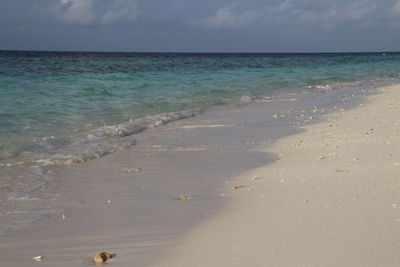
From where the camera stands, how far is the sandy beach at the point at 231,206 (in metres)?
3.12

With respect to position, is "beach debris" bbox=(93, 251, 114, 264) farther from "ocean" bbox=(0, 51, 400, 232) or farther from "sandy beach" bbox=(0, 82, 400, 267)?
"ocean" bbox=(0, 51, 400, 232)

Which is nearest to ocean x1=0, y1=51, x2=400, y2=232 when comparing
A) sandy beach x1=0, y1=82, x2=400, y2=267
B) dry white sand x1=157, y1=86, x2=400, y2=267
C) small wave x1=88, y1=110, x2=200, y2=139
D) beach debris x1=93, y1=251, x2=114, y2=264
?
small wave x1=88, y1=110, x2=200, y2=139

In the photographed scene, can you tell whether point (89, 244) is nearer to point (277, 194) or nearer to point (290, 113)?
point (277, 194)

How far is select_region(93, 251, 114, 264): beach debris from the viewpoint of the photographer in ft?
10.1

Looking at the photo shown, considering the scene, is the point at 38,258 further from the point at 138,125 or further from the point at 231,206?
the point at 138,125

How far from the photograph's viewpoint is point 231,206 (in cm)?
423

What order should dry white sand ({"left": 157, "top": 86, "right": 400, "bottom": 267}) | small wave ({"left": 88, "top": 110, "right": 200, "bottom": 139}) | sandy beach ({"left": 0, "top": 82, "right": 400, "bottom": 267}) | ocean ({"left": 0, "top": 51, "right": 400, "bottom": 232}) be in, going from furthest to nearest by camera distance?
1. small wave ({"left": 88, "top": 110, "right": 200, "bottom": 139})
2. ocean ({"left": 0, "top": 51, "right": 400, "bottom": 232})
3. sandy beach ({"left": 0, "top": 82, "right": 400, "bottom": 267})
4. dry white sand ({"left": 157, "top": 86, "right": 400, "bottom": 267})

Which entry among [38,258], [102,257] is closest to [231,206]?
[102,257]

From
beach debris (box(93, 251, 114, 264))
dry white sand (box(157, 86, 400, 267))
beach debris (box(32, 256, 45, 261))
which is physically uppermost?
dry white sand (box(157, 86, 400, 267))

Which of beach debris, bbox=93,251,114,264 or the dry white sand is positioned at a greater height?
the dry white sand

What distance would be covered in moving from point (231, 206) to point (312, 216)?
788mm

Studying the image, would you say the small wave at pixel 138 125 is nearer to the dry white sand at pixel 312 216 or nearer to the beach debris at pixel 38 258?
the dry white sand at pixel 312 216

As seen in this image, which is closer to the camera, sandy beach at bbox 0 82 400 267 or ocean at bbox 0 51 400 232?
sandy beach at bbox 0 82 400 267

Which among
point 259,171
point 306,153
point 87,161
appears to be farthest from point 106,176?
point 306,153
